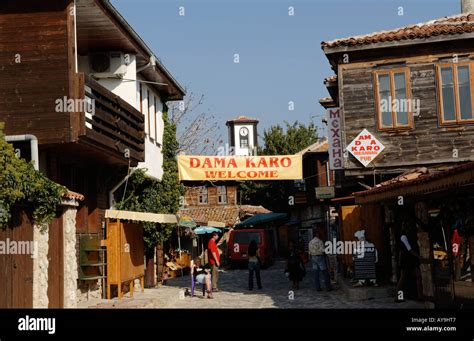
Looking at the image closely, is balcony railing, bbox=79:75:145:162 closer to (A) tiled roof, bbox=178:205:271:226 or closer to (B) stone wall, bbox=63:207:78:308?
(B) stone wall, bbox=63:207:78:308

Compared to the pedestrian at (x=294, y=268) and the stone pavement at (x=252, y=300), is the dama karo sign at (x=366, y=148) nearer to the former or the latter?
the stone pavement at (x=252, y=300)

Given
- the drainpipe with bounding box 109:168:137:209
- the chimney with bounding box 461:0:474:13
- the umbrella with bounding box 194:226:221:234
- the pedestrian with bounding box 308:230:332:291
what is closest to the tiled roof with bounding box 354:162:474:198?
the pedestrian with bounding box 308:230:332:291

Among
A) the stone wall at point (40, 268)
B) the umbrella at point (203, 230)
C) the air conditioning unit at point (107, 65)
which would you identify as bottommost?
the stone wall at point (40, 268)

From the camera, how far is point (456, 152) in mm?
19453

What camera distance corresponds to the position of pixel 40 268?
11.7 meters

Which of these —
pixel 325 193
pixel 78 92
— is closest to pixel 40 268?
pixel 78 92

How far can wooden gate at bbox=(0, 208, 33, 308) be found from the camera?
11031 mm

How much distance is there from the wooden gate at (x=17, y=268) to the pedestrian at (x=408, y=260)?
8280 millimetres

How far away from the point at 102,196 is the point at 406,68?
933 cm

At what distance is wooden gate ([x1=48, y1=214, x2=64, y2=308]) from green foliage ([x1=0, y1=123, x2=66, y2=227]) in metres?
0.78

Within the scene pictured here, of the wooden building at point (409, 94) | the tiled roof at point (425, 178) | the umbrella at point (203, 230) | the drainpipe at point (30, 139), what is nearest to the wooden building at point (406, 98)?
the wooden building at point (409, 94)

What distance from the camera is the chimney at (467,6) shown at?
24.0m

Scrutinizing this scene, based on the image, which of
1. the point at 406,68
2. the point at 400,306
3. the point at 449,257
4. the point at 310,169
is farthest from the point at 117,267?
the point at 310,169

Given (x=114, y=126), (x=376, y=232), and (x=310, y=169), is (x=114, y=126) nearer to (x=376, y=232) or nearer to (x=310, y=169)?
(x=376, y=232)
